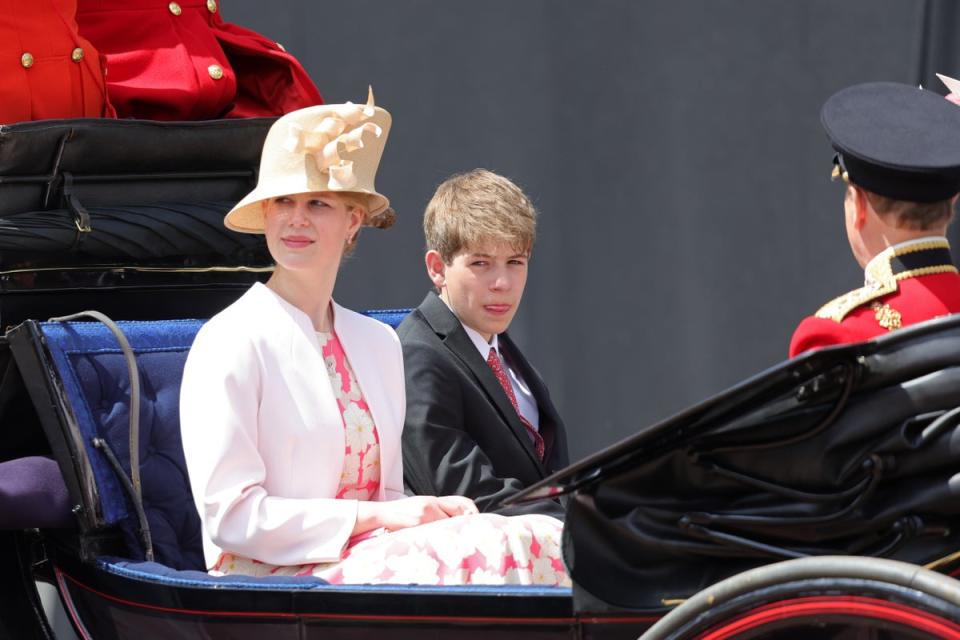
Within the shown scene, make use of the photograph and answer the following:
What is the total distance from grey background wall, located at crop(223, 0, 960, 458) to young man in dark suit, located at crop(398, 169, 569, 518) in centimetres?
141

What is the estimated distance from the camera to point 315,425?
8.43 ft

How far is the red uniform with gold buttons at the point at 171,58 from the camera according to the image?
3.21 meters

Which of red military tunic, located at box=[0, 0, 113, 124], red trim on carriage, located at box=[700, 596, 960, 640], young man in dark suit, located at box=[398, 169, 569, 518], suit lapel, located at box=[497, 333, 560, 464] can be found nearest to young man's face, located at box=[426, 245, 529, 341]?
young man in dark suit, located at box=[398, 169, 569, 518]

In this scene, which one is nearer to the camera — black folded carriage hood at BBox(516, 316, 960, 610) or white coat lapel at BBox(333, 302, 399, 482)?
black folded carriage hood at BBox(516, 316, 960, 610)

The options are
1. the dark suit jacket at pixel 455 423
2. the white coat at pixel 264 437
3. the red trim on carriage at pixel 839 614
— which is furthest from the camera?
the dark suit jacket at pixel 455 423

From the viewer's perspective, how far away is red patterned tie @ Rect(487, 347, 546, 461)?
10.1 feet

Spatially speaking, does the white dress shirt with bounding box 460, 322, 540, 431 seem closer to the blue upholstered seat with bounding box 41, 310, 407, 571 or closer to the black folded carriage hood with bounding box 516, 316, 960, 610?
the blue upholstered seat with bounding box 41, 310, 407, 571

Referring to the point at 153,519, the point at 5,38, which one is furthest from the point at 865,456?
the point at 5,38

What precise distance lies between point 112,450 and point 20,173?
57 centimetres

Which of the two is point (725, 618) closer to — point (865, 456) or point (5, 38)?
point (865, 456)

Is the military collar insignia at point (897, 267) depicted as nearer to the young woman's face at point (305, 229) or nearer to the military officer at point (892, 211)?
the military officer at point (892, 211)

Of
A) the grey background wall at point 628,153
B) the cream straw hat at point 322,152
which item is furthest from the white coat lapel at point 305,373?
the grey background wall at point 628,153

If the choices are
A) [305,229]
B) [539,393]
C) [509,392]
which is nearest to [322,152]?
[305,229]

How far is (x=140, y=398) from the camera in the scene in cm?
286
